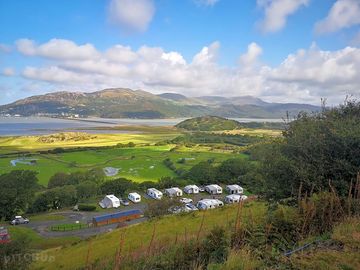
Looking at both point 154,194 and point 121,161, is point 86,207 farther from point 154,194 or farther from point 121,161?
point 121,161

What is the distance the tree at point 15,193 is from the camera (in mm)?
43438

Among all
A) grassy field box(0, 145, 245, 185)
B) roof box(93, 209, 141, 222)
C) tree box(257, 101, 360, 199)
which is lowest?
roof box(93, 209, 141, 222)

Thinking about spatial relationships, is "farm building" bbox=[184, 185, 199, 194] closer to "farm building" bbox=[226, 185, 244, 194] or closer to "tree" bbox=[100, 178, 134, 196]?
"farm building" bbox=[226, 185, 244, 194]

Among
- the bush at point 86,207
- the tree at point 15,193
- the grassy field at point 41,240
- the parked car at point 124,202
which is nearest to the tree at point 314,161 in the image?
the grassy field at point 41,240

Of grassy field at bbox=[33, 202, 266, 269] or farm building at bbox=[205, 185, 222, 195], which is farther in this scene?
farm building at bbox=[205, 185, 222, 195]

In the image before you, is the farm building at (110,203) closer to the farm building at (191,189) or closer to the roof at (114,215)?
the roof at (114,215)

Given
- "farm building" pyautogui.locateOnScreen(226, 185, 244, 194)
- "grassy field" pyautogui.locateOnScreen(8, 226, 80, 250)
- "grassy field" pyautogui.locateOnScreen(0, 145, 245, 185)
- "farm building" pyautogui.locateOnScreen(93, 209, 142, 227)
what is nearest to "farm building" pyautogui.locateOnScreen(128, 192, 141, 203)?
"farm building" pyautogui.locateOnScreen(93, 209, 142, 227)

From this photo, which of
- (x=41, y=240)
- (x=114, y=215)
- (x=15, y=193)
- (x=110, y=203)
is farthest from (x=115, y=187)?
(x=41, y=240)

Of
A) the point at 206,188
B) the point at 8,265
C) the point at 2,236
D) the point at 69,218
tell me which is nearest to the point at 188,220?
the point at 8,265

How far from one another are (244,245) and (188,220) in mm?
16447

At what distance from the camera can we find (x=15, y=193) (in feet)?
144

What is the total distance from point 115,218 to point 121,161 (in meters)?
43.6

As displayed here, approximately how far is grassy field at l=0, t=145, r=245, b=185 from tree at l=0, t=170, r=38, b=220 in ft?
50.7

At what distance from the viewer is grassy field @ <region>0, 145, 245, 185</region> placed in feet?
226
